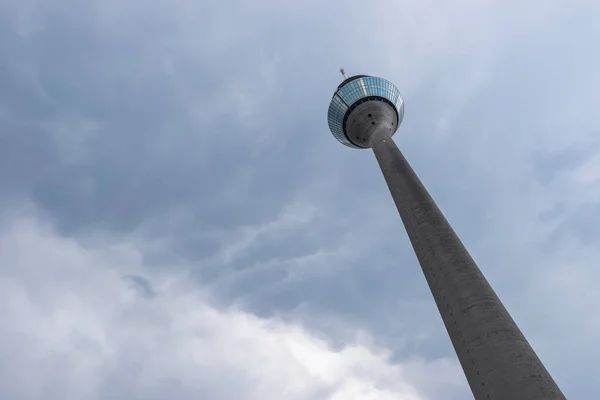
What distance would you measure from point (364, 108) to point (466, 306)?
128ft

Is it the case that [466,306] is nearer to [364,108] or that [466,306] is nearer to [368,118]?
[368,118]

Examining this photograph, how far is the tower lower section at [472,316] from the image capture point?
26344 millimetres

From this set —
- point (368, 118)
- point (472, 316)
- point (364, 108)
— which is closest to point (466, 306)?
point (472, 316)

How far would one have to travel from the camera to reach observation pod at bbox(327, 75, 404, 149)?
63812 mm

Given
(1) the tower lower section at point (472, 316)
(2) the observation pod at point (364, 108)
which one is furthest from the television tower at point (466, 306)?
(2) the observation pod at point (364, 108)

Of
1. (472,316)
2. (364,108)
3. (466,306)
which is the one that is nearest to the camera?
(472,316)

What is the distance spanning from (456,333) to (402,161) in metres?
22.1

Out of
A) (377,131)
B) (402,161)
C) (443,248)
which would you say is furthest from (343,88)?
(443,248)

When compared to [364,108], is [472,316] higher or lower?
lower

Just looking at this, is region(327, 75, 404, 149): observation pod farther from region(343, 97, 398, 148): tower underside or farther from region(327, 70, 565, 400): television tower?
region(327, 70, 565, 400): television tower

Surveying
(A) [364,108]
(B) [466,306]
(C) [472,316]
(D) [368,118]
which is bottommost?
(C) [472,316]

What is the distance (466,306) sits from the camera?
104 ft

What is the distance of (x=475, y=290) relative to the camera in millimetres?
32562

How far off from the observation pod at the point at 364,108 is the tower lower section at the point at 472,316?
66.1 ft
